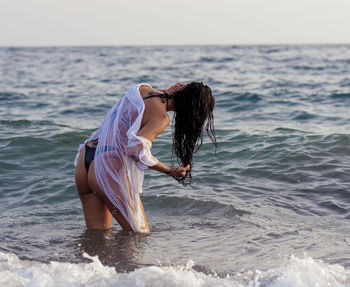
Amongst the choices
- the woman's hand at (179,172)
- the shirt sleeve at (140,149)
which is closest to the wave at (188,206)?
the woman's hand at (179,172)

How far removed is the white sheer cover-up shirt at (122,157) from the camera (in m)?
4.06

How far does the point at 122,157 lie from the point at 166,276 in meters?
1.12

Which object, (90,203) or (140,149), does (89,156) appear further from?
(140,149)

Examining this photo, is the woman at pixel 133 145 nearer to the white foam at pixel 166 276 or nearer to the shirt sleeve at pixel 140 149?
the shirt sleeve at pixel 140 149

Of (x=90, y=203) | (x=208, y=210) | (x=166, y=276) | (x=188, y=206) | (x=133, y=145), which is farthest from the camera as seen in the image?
(x=188, y=206)

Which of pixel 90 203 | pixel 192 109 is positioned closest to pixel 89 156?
pixel 90 203

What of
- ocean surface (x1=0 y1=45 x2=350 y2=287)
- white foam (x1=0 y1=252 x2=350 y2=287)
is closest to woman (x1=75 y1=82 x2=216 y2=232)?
ocean surface (x1=0 y1=45 x2=350 y2=287)

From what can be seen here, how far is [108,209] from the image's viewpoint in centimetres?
466

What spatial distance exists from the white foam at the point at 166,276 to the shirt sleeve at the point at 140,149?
846mm

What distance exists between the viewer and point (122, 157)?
427 centimetres

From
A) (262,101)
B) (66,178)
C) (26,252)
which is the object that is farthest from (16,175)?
(262,101)

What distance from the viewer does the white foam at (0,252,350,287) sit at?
3652mm

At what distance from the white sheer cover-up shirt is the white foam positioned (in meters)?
0.64

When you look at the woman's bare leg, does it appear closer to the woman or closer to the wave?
the woman
